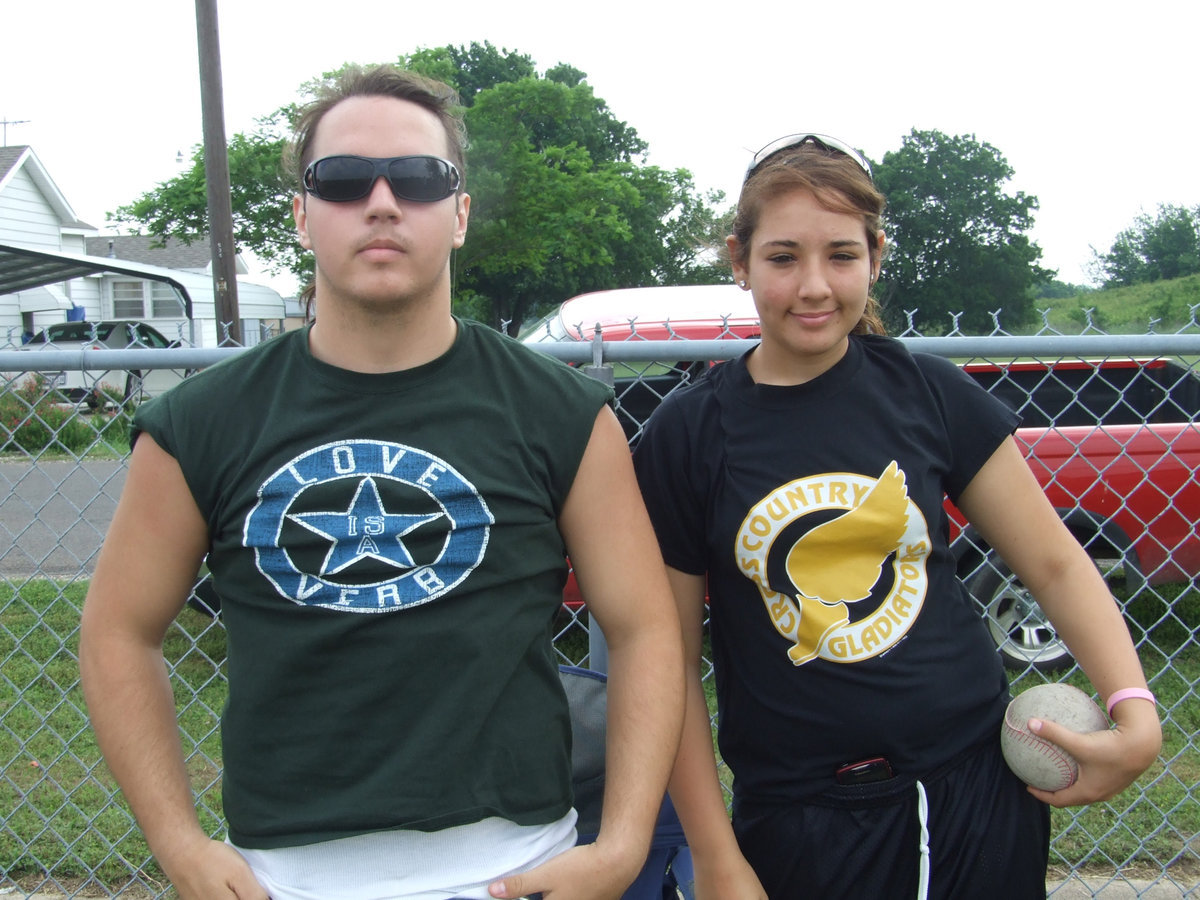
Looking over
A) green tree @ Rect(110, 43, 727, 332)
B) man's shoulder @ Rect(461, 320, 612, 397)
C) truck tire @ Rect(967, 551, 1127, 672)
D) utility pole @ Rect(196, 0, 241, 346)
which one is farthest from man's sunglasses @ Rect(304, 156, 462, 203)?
green tree @ Rect(110, 43, 727, 332)

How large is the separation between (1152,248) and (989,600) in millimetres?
44505

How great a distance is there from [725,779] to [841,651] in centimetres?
227

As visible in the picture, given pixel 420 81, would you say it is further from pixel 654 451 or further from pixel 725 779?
pixel 725 779

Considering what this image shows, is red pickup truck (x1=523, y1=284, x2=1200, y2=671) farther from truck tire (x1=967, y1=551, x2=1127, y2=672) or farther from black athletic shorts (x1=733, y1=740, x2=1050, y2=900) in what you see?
black athletic shorts (x1=733, y1=740, x2=1050, y2=900)

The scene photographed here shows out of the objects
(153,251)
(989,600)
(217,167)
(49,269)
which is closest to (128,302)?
A: (153,251)

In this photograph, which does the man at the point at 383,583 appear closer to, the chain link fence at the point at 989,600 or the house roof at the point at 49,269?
the chain link fence at the point at 989,600

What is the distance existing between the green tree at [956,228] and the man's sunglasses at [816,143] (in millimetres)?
50575

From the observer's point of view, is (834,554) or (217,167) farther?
(217,167)

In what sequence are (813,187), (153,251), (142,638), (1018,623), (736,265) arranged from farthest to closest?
(153,251) < (1018,623) < (736,265) < (813,187) < (142,638)

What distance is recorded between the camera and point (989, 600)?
4.45 meters

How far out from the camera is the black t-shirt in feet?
5.06

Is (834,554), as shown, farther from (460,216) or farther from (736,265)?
(460,216)

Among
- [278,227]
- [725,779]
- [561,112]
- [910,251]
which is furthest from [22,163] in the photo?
[910,251]

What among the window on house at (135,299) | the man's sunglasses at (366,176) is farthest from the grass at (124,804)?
the window on house at (135,299)
